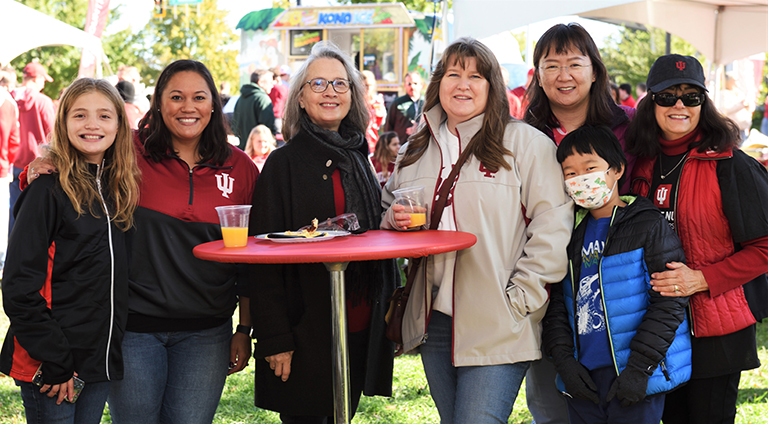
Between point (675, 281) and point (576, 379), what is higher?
point (675, 281)

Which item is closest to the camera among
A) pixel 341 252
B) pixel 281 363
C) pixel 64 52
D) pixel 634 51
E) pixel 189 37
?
pixel 341 252

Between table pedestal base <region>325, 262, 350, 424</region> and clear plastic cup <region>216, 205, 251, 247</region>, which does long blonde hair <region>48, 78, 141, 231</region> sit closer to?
clear plastic cup <region>216, 205, 251, 247</region>

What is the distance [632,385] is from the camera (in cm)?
234

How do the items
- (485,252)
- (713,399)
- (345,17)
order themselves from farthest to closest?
(345,17), (713,399), (485,252)

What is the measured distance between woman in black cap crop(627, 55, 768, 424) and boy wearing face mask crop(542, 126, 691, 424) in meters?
0.10

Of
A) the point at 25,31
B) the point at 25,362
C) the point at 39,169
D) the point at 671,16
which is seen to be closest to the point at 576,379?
the point at 25,362

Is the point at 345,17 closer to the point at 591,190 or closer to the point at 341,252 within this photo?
the point at 591,190

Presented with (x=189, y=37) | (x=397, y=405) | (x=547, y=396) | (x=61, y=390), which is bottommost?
(x=397, y=405)

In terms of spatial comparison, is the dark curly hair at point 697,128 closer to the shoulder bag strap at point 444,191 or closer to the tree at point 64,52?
the shoulder bag strap at point 444,191

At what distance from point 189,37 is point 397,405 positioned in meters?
34.0

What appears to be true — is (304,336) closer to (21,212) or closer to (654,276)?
(21,212)

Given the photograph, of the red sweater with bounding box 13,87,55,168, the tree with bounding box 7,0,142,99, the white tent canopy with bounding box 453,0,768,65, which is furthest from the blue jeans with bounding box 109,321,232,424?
the tree with bounding box 7,0,142,99

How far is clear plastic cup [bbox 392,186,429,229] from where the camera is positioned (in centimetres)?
251

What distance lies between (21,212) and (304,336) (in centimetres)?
124
